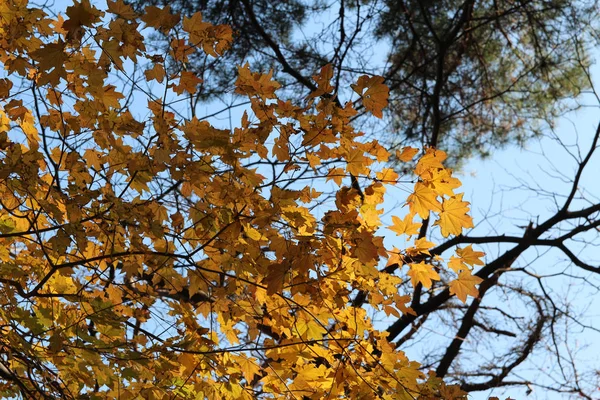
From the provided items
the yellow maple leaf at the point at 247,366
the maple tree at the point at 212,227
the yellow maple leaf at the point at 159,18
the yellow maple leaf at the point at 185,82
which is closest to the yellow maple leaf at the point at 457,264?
the maple tree at the point at 212,227

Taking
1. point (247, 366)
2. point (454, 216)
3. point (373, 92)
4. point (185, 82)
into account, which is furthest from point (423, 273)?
point (185, 82)

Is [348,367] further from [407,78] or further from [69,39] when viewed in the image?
[407,78]

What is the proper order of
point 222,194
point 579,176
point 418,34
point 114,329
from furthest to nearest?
point 418,34 < point 579,176 < point 114,329 < point 222,194

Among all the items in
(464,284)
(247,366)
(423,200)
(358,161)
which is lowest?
(247,366)

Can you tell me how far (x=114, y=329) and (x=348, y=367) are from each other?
30.9 inches

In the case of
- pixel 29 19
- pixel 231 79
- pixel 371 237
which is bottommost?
pixel 371 237

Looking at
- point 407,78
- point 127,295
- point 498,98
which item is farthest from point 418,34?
point 127,295

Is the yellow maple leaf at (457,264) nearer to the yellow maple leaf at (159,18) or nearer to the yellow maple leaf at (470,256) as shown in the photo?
the yellow maple leaf at (470,256)

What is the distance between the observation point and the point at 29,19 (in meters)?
2.11

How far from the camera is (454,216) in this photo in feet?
6.42

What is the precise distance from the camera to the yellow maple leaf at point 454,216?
1943mm

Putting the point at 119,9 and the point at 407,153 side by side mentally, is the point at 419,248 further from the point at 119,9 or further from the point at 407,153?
the point at 119,9

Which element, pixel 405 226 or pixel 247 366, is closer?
pixel 405 226

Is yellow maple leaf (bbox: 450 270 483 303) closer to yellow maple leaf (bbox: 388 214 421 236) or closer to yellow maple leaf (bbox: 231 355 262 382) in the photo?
yellow maple leaf (bbox: 388 214 421 236)
